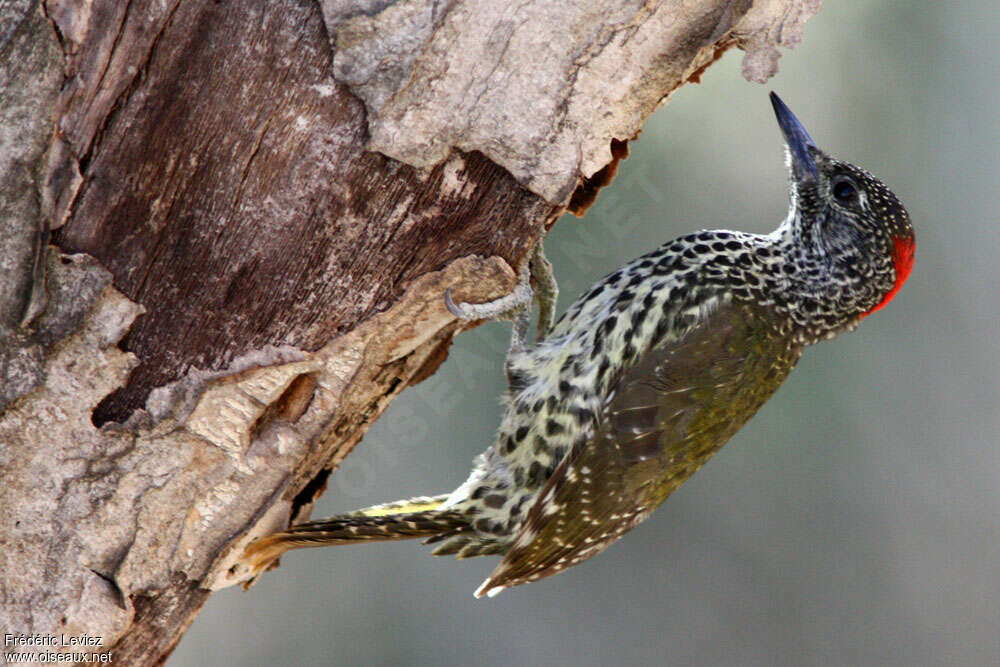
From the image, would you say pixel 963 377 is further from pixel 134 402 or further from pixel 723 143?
pixel 134 402

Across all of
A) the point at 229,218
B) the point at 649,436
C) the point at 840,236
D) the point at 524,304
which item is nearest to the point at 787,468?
the point at 840,236

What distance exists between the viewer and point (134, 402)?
1.71 meters

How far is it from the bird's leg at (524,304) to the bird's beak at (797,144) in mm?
805

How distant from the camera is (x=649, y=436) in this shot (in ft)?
7.82

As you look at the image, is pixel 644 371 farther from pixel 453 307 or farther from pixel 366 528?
pixel 366 528

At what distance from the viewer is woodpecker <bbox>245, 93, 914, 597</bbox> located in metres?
2.39

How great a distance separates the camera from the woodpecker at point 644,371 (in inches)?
94.0

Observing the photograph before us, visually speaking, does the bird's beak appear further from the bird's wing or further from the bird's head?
the bird's wing

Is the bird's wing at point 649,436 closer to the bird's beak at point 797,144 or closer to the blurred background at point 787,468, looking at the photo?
the bird's beak at point 797,144

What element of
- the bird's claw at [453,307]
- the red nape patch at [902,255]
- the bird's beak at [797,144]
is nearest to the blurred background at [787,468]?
the bird's beak at [797,144]

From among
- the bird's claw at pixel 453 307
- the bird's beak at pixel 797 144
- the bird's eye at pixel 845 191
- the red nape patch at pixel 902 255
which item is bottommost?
the bird's claw at pixel 453 307

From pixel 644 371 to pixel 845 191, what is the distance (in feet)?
2.70

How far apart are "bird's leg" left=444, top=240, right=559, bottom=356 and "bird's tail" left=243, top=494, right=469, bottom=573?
493mm

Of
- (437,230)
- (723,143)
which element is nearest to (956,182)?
(723,143)
